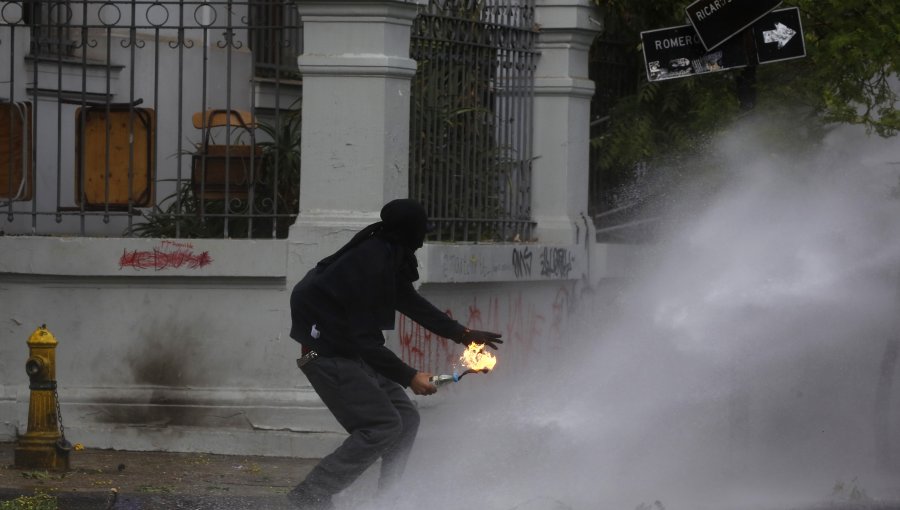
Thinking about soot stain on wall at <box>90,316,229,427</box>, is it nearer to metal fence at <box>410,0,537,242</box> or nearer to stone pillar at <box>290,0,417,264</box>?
stone pillar at <box>290,0,417,264</box>

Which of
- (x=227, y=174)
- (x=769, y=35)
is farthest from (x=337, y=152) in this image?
(x=769, y=35)

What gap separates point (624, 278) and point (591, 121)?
140 cm

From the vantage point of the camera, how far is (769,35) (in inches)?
384

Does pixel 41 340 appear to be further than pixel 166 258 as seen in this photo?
No

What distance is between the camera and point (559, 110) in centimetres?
1170

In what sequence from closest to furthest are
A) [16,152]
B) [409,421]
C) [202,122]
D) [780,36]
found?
1. [409,421]
2. [780,36]
3. [202,122]
4. [16,152]

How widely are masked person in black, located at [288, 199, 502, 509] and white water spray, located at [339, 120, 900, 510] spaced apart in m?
0.52

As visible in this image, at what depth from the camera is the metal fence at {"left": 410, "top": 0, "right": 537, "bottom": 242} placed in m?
10.5

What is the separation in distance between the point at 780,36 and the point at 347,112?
282 cm

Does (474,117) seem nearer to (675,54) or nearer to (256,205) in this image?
(675,54)

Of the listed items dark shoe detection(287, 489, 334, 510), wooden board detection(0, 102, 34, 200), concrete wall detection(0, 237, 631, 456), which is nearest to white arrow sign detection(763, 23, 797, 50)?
concrete wall detection(0, 237, 631, 456)

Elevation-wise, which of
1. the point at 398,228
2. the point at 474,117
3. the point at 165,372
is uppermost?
the point at 474,117

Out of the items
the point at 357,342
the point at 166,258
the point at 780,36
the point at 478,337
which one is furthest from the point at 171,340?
the point at 780,36

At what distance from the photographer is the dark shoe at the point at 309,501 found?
7207 millimetres
